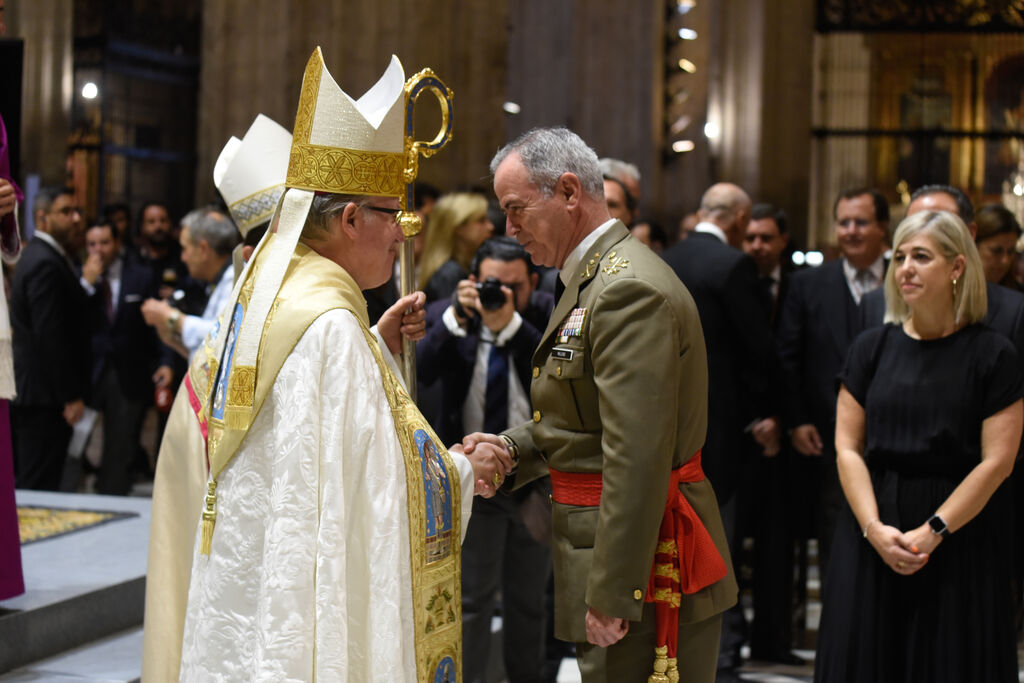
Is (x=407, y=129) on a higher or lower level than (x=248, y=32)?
lower

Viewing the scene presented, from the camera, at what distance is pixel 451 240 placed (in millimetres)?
5418

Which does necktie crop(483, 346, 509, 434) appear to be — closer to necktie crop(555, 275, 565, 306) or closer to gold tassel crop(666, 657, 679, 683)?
necktie crop(555, 275, 565, 306)

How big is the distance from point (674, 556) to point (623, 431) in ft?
1.15

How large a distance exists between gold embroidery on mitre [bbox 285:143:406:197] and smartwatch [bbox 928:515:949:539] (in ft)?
7.11

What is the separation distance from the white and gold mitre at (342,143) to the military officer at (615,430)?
0.26 m

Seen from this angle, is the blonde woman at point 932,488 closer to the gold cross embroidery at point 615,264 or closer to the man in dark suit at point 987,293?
the man in dark suit at point 987,293

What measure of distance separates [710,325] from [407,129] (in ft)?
8.16

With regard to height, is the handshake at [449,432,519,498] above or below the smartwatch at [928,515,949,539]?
above

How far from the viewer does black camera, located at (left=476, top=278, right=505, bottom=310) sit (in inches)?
175

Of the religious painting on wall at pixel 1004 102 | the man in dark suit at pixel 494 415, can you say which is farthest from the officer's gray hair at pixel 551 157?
the religious painting on wall at pixel 1004 102

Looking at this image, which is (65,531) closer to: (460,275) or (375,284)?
(460,275)

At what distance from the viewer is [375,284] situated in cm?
296

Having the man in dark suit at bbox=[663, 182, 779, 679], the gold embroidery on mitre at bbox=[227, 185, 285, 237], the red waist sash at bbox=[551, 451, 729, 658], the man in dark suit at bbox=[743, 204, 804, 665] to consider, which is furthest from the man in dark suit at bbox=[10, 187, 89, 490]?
the red waist sash at bbox=[551, 451, 729, 658]

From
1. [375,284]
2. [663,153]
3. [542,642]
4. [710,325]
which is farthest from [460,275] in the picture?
[663,153]
